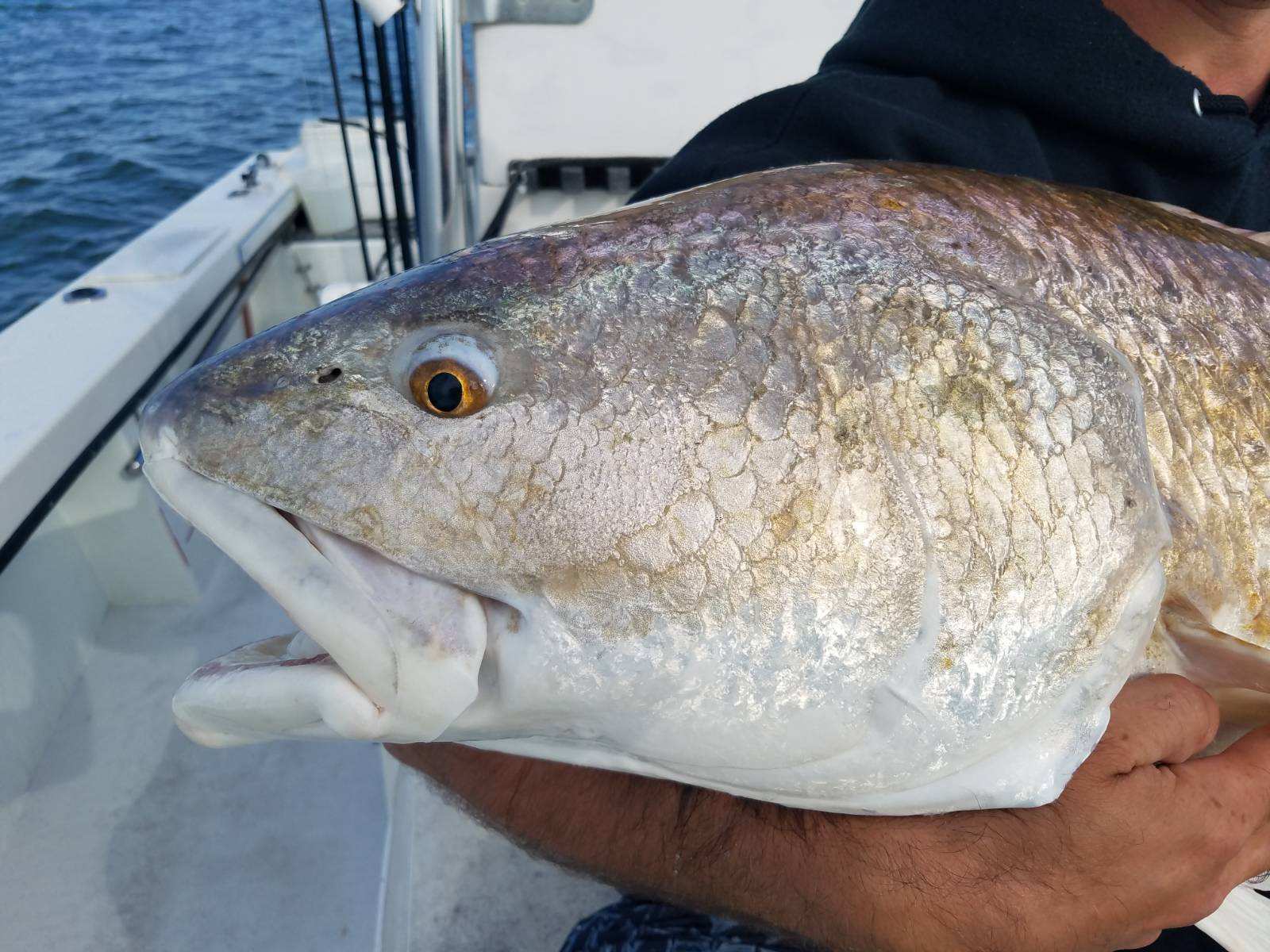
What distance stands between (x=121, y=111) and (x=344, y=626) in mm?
13114

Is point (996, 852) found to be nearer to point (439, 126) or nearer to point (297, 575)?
point (297, 575)

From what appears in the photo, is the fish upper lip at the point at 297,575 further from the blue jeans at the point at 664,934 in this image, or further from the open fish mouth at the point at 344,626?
the blue jeans at the point at 664,934

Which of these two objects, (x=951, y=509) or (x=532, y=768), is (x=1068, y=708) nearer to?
(x=951, y=509)

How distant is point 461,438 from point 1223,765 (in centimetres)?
119

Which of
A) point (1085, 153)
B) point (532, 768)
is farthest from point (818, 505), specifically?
A: point (1085, 153)

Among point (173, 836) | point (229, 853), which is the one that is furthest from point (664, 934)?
point (173, 836)

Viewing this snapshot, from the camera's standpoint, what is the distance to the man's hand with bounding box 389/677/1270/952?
1.13 metres

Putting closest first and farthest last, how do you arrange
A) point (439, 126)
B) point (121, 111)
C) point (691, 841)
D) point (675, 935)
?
point (691, 841), point (675, 935), point (439, 126), point (121, 111)

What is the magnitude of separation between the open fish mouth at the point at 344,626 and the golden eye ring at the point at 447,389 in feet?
0.51

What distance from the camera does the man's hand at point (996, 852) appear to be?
3.69 feet

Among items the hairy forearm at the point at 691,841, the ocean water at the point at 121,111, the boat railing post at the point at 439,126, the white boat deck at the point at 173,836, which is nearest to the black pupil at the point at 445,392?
the hairy forearm at the point at 691,841

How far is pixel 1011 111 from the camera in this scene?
1662 millimetres

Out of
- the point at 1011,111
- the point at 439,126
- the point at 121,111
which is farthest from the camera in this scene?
the point at 121,111

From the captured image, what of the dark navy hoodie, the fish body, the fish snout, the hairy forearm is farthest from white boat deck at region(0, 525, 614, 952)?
the dark navy hoodie
